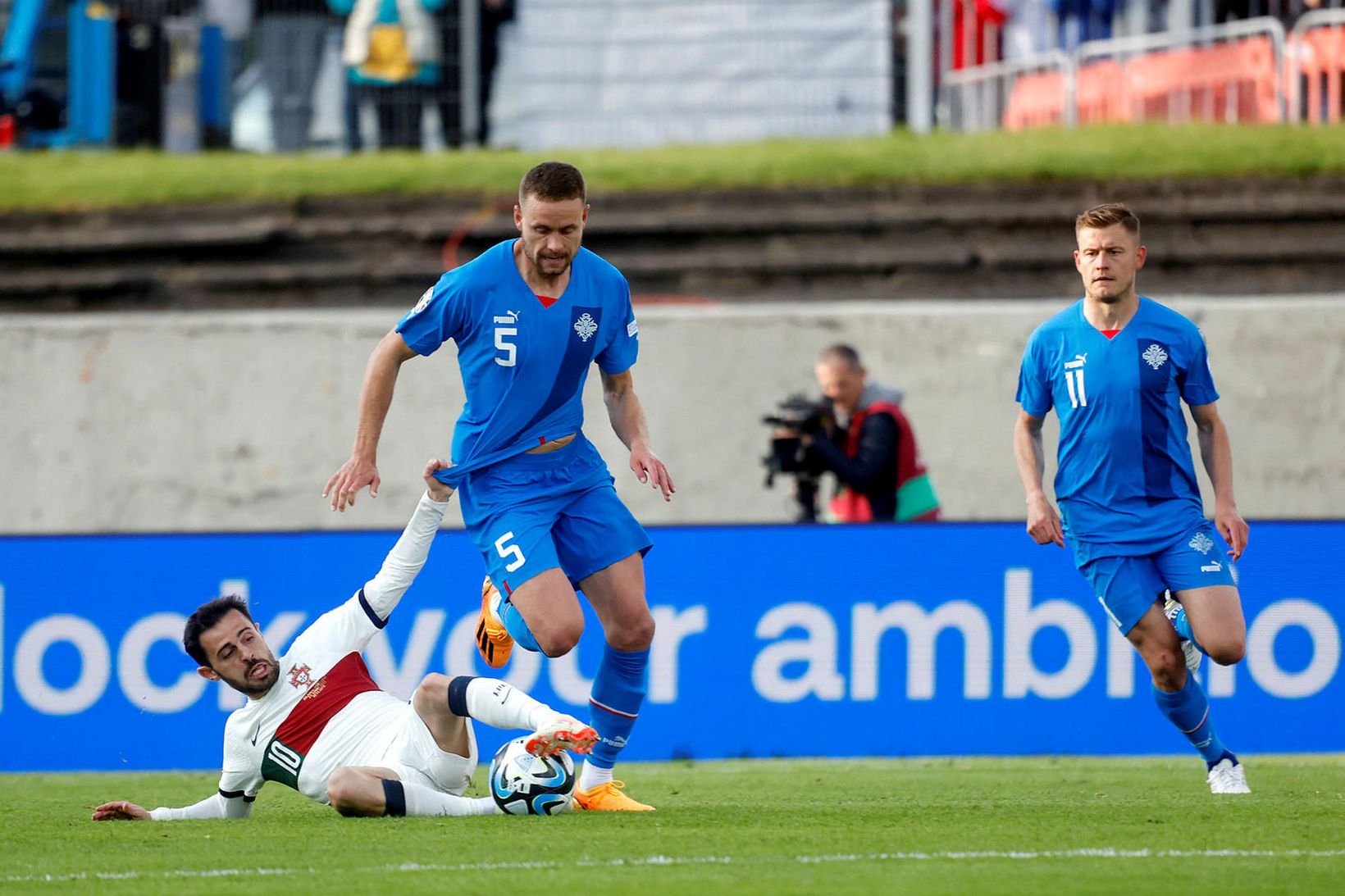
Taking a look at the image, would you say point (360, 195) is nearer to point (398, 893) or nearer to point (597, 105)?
point (597, 105)

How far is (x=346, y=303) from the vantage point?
1388 cm

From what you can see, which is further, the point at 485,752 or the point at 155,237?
the point at 155,237

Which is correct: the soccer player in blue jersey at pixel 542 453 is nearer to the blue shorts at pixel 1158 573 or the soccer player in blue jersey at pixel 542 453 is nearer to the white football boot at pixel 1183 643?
the blue shorts at pixel 1158 573

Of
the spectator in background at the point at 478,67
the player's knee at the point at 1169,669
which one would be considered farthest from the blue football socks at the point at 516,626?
the spectator in background at the point at 478,67

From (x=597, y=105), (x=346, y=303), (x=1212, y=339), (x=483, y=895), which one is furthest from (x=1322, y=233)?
(x=483, y=895)

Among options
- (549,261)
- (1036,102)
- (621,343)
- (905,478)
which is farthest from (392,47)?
(549,261)

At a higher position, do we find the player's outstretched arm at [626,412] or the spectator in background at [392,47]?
the spectator in background at [392,47]

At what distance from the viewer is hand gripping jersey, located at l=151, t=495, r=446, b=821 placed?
252 inches

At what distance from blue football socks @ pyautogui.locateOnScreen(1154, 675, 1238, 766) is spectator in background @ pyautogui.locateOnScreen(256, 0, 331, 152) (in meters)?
10.8

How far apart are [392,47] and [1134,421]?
9.80 m

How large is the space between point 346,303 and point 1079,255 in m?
8.10

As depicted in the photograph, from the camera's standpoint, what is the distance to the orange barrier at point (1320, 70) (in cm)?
1338

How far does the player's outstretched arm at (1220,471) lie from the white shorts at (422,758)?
281 centimetres

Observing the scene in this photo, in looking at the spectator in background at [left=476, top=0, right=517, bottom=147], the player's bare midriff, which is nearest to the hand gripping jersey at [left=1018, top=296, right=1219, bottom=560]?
the player's bare midriff
